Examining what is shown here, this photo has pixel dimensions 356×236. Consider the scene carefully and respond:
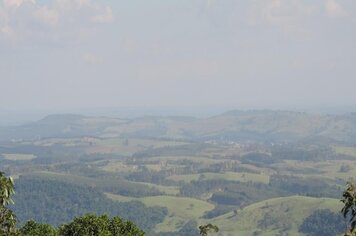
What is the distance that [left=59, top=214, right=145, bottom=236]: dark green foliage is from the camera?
10481 centimetres

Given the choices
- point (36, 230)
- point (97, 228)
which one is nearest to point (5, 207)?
point (97, 228)

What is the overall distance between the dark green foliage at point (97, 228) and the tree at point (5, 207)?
2168 cm

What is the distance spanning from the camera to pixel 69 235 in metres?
107

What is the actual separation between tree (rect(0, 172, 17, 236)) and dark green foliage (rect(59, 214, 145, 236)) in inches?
853

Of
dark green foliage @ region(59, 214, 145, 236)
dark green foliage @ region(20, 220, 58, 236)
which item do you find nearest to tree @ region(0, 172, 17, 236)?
dark green foliage @ region(59, 214, 145, 236)

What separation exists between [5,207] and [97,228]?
27.6 metres

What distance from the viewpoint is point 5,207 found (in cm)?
8069

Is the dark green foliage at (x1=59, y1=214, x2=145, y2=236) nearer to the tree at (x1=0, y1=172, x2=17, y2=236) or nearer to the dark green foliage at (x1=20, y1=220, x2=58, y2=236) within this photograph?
the dark green foliage at (x1=20, y1=220, x2=58, y2=236)

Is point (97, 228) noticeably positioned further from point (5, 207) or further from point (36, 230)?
point (5, 207)

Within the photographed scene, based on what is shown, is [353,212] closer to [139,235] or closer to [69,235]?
[139,235]

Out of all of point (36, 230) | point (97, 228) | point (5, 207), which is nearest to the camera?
point (5, 207)

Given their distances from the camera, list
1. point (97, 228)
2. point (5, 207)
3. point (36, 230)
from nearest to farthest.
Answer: point (5, 207), point (97, 228), point (36, 230)

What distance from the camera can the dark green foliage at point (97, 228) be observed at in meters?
105

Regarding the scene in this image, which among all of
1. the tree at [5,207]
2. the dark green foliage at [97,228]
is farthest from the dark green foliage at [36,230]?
the tree at [5,207]
